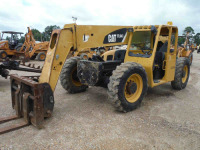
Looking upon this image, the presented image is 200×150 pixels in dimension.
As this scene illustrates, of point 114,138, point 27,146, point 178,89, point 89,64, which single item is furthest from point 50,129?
point 178,89

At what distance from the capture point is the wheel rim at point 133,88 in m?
4.30

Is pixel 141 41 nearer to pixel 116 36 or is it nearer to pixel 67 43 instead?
pixel 116 36

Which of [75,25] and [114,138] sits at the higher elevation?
[75,25]

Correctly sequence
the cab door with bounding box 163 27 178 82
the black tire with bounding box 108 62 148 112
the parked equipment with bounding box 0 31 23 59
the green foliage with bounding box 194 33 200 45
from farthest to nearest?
the green foliage with bounding box 194 33 200 45 < the parked equipment with bounding box 0 31 23 59 < the cab door with bounding box 163 27 178 82 < the black tire with bounding box 108 62 148 112

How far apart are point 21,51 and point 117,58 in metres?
12.0

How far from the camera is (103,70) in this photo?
4.60 metres

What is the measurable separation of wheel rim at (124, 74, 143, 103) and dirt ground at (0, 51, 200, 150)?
13.3 inches

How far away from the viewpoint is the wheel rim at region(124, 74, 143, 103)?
14.1 ft

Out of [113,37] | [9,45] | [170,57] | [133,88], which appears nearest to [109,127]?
[133,88]

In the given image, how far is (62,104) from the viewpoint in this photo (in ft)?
15.3

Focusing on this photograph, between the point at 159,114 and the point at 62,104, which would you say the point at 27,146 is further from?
the point at 159,114

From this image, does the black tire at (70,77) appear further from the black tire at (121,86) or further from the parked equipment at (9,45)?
the parked equipment at (9,45)

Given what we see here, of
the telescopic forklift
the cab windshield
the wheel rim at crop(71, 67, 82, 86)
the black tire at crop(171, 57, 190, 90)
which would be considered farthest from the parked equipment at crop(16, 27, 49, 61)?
the black tire at crop(171, 57, 190, 90)

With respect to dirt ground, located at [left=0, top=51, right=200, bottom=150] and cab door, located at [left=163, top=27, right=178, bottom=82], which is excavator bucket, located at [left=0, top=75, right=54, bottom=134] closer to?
dirt ground, located at [left=0, top=51, right=200, bottom=150]
